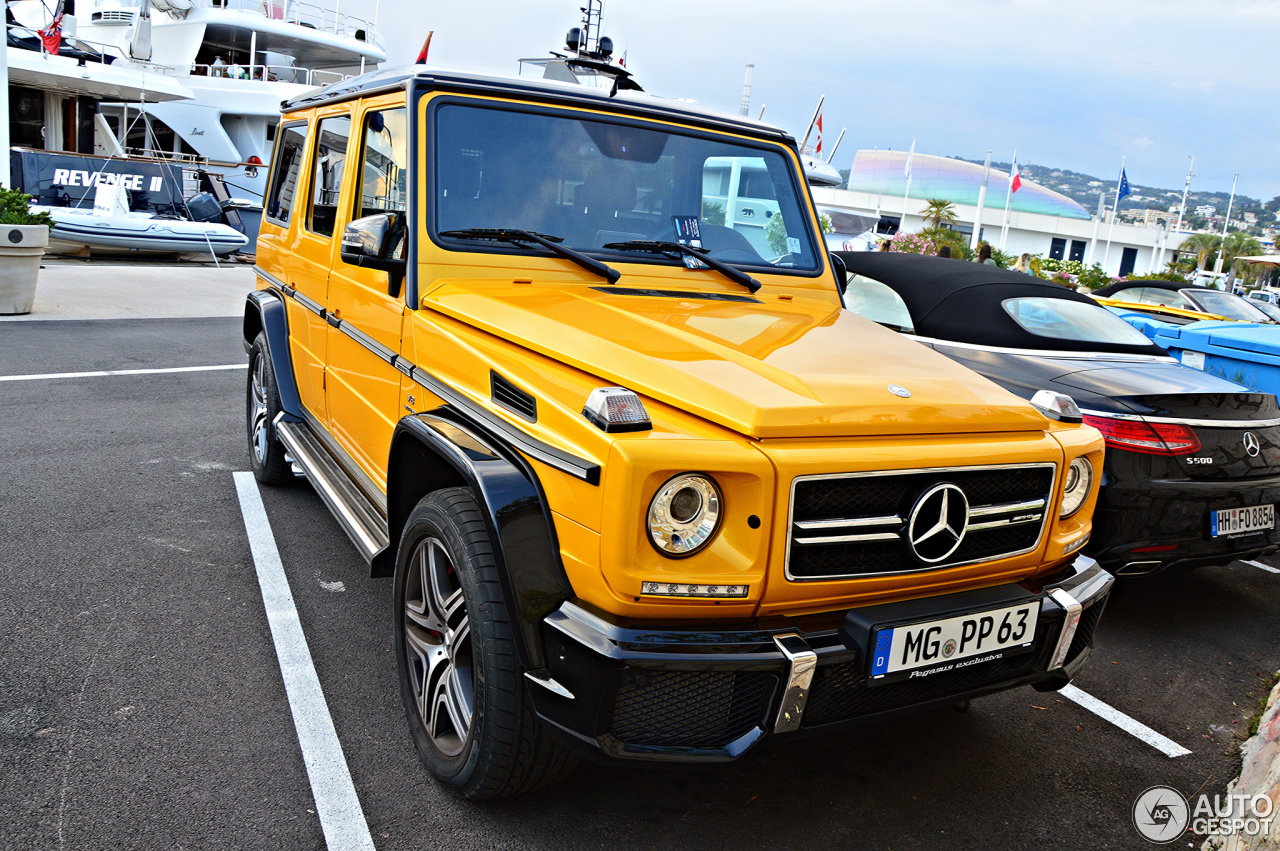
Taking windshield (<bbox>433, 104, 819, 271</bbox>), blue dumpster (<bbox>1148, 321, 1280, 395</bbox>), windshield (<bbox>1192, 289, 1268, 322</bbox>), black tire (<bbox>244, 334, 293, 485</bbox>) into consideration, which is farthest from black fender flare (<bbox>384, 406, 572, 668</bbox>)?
windshield (<bbox>1192, 289, 1268, 322</bbox>)

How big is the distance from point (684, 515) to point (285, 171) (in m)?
4.01

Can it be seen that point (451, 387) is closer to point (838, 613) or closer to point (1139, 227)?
point (838, 613)

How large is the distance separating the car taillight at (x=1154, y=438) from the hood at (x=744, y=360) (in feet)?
4.93

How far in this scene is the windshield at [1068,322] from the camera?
217 inches

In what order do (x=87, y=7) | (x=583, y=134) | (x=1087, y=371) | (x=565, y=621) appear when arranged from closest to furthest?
(x=565, y=621) → (x=583, y=134) → (x=1087, y=371) → (x=87, y=7)

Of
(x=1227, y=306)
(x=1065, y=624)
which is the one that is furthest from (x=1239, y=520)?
(x=1227, y=306)

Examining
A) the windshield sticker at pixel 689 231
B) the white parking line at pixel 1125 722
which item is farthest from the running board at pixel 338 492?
the white parking line at pixel 1125 722

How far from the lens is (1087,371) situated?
4750 millimetres

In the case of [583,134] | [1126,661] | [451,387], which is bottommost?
[1126,661]

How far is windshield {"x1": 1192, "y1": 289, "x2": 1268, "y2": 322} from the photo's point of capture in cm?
1173

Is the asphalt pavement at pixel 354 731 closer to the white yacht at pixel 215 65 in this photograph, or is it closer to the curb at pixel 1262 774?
the curb at pixel 1262 774

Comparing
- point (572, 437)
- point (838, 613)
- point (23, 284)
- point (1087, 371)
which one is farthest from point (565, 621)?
point (23, 284)

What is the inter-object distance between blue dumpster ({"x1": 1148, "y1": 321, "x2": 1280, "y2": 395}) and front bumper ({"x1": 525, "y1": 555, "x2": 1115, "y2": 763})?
16.9 ft

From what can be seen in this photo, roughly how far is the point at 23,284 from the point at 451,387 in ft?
31.7
